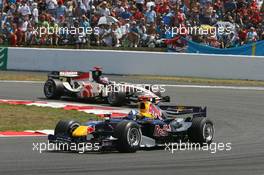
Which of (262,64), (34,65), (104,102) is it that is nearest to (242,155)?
(104,102)

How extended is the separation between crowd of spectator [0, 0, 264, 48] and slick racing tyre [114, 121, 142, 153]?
1561 cm

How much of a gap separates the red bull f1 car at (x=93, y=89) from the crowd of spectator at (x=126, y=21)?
7288 millimetres

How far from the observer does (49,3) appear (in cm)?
3016

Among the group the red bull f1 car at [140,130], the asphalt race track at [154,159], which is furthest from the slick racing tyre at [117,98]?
the red bull f1 car at [140,130]

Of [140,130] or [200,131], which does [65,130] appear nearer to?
[140,130]

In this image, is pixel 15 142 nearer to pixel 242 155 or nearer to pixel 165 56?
pixel 242 155

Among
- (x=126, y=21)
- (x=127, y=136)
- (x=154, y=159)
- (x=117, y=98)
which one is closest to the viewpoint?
(x=154, y=159)

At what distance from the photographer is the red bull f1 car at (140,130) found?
1177 centimetres

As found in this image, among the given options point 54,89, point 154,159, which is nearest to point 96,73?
point 54,89

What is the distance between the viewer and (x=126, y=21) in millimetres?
28578

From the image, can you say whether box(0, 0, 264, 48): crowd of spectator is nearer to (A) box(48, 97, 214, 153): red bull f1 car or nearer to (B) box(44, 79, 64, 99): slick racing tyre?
(B) box(44, 79, 64, 99): slick racing tyre

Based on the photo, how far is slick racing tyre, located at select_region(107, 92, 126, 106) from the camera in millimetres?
19859

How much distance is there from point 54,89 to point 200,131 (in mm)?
9256

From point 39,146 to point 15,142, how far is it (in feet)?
2.52
